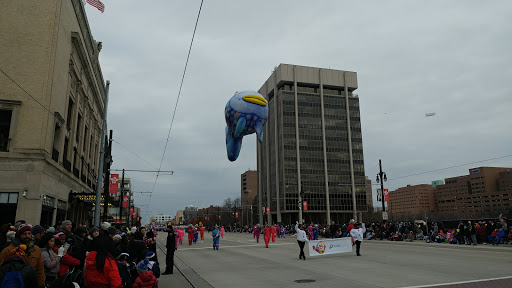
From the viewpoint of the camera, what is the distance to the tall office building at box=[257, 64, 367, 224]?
10456 cm

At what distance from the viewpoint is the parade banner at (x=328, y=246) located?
17.6 m

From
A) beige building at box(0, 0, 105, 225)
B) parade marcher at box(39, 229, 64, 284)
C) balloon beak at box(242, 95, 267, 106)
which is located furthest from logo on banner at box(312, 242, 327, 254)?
beige building at box(0, 0, 105, 225)

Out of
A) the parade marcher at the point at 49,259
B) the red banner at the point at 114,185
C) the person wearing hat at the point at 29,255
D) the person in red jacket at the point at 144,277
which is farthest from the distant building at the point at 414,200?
the person wearing hat at the point at 29,255

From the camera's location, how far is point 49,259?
6.44 meters

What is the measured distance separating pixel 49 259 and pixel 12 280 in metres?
1.73

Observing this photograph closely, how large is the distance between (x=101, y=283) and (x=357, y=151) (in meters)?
111

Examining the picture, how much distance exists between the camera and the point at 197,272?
539 inches

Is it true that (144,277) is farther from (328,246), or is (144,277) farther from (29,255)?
(328,246)

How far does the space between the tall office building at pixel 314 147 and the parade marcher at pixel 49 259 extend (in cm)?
9631

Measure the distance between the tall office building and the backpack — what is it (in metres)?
98.1

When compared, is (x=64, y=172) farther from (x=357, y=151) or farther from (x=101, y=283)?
(x=357, y=151)

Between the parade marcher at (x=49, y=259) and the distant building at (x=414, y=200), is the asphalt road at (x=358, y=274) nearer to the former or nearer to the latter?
the parade marcher at (x=49, y=259)

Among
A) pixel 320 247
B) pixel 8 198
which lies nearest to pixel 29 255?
pixel 320 247

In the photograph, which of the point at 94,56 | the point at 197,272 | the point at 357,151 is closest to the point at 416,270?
the point at 197,272
